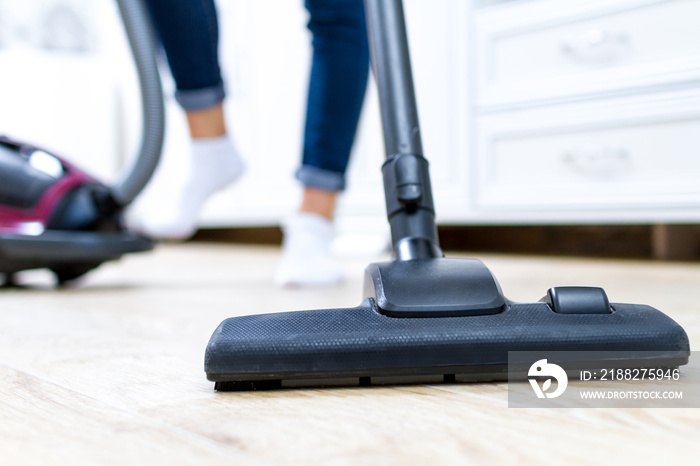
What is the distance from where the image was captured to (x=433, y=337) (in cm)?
39

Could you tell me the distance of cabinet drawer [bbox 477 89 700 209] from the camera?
1.28 m

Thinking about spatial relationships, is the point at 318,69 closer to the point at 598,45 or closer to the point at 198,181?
the point at 198,181

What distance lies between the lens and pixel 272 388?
42 centimetres

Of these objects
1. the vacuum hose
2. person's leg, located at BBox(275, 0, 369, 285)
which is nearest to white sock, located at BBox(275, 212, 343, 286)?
person's leg, located at BBox(275, 0, 369, 285)

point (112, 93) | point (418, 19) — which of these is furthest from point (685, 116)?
point (112, 93)

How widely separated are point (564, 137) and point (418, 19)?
0.53 m

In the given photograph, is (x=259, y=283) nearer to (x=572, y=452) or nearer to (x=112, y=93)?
(x=572, y=452)

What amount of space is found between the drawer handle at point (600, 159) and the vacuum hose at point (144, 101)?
2.84ft

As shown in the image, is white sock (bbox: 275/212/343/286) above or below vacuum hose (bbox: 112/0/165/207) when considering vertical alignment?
below

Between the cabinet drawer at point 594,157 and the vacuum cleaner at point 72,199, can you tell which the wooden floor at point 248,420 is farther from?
the cabinet drawer at point 594,157

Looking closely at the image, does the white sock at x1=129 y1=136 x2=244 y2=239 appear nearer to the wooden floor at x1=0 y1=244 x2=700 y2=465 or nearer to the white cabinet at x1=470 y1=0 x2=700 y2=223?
the wooden floor at x1=0 y1=244 x2=700 y2=465

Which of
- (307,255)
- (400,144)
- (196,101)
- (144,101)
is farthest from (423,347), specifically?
(144,101)

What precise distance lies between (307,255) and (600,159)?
70cm

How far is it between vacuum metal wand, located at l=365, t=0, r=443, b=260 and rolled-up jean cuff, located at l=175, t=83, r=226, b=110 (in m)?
0.50
